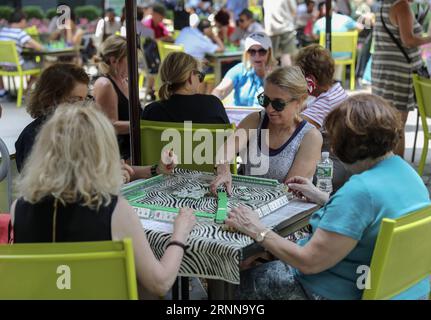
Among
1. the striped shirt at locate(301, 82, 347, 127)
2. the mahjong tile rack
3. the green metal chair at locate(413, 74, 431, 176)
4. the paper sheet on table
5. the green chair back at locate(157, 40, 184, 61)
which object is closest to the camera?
the paper sheet on table

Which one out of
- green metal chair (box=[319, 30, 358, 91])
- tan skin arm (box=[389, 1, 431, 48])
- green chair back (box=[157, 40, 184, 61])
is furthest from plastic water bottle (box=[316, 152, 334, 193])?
green metal chair (box=[319, 30, 358, 91])

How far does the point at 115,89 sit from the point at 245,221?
2.41 m

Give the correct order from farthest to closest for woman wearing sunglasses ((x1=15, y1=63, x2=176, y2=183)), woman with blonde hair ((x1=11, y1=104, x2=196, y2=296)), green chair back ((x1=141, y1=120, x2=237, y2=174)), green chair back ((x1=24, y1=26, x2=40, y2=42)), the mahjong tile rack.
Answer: green chair back ((x1=24, y1=26, x2=40, y2=42)) < green chair back ((x1=141, y1=120, x2=237, y2=174)) < woman wearing sunglasses ((x1=15, y1=63, x2=176, y2=183)) < the mahjong tile rack < woman with blonde hair ((x1=11, y1=104, x2=196, y2=296))

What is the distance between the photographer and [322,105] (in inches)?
162

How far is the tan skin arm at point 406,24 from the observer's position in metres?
5.20

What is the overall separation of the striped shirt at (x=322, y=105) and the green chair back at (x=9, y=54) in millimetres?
6413

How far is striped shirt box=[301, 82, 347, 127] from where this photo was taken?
4.09 m

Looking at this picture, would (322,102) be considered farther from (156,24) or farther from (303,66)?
(156,24)

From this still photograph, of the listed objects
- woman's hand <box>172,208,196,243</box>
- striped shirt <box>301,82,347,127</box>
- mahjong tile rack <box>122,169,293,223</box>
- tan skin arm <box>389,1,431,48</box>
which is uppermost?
tan skin arm <box>389,1,431,48</box>

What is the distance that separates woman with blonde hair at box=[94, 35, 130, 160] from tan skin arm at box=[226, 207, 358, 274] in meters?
2.19

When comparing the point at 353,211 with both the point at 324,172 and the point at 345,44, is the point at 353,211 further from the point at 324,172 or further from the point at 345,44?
the point at 345,44

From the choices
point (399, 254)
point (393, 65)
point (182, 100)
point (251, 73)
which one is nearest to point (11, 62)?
point (251, 73)

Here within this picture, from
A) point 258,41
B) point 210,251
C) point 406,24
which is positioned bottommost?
point 210,251

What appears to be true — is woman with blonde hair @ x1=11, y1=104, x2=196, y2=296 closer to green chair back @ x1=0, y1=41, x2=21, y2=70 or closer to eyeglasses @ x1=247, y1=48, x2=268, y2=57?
eyeglasses @ x1=247, y1=48, x2=268, y2=57
